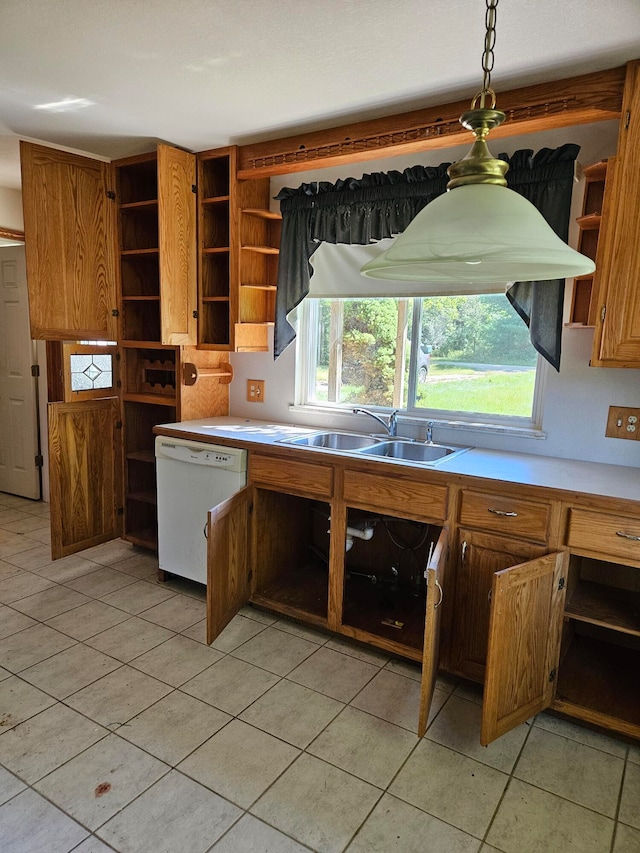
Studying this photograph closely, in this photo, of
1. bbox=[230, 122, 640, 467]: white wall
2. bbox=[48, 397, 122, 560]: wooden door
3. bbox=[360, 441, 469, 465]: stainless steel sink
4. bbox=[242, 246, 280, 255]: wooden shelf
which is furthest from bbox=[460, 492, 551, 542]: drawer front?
bbox=[48, 397, 122, 560]: wooden door

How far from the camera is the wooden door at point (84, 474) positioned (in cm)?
A: 335

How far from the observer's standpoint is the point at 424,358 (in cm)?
296

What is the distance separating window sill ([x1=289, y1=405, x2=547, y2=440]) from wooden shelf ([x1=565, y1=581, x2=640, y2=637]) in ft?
2.29

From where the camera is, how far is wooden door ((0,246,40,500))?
177 inches

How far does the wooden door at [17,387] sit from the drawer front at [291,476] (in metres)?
2.75

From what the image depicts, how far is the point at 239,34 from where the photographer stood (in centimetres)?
189

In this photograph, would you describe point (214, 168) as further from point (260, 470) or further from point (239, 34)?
point (260, 470)

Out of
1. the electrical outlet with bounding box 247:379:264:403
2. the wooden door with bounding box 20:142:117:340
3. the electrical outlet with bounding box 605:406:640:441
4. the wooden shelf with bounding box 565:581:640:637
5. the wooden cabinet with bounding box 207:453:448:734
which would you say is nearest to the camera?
the wooden shelf with bounding box 565:581:640:637

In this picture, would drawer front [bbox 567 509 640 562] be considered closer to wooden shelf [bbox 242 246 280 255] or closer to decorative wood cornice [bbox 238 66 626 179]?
decorative wood cornice [bbox 238 66 626 179]

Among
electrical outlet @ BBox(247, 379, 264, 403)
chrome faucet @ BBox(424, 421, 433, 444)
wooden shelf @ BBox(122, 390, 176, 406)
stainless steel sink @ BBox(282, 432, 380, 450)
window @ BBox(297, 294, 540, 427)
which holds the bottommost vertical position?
stainless steel sink @ BBox(282, 432, 380, 450)

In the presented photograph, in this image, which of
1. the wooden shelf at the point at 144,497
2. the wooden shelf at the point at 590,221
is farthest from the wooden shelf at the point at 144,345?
the wooden shelf at the point at 590,221

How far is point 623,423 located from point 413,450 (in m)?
0.94

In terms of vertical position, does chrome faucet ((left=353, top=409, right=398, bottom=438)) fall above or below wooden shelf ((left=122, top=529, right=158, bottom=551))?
above

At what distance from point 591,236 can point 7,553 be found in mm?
3762
